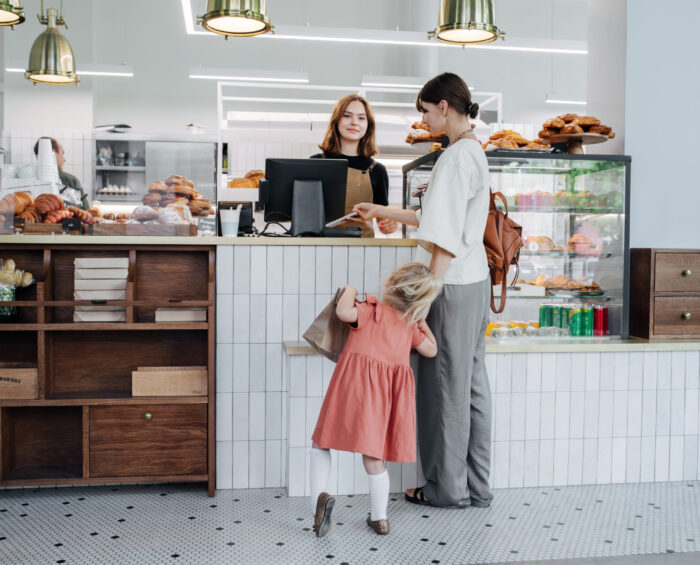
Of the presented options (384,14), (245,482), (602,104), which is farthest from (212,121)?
(245,482)

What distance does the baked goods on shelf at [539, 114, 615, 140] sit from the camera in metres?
3.71

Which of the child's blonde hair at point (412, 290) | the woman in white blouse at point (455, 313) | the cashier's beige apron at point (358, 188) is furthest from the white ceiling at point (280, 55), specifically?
the child's blonde hair at point (412, 290)

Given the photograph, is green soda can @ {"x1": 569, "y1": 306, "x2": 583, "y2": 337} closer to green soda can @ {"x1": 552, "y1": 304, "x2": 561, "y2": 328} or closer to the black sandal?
green soda can @ {"x1": 552, "y1": 304, "x2": 561, "y2": 328}

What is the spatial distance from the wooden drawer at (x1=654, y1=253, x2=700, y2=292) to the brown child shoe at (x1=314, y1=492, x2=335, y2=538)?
6.62 ft

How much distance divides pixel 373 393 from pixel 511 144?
169 cm

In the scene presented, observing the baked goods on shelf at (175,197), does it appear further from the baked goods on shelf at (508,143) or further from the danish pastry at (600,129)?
the danish pastry at (600,129)

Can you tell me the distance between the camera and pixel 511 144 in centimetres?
368

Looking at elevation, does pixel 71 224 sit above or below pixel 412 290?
above

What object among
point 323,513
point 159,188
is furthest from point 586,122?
point 323,513

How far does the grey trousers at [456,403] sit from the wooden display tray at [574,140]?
1217 millimetres

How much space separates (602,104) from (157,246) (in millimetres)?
2685

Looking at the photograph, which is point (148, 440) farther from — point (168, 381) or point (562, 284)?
point (562, 284)

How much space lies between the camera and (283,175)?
3.57m

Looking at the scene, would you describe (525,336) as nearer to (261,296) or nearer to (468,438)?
(468,438)
